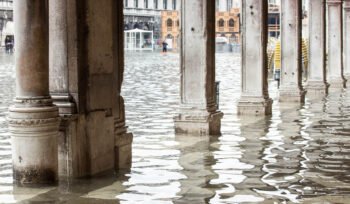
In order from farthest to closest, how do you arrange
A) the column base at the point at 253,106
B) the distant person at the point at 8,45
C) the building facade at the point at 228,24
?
the building facade at the point at 228,24 < the distant person at the point at 8,45 < the column base at the point at 253,106

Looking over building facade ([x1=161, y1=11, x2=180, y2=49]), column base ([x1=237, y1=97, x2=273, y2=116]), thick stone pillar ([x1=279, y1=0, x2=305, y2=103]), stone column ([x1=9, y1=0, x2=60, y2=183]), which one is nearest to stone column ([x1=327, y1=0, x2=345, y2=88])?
thick stone pillar ([x1=279, y1=0, x2=305, y2=103])

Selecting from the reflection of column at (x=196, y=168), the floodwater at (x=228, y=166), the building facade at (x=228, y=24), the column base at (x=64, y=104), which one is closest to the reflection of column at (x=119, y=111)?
the floodwater at (x=228, y=166)

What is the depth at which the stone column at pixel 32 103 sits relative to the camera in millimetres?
6543

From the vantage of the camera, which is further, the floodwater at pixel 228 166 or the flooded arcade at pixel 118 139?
the flooded arcade at pixel 118 139

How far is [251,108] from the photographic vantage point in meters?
13.0

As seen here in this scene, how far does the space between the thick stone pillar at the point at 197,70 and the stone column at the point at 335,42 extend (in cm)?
1118

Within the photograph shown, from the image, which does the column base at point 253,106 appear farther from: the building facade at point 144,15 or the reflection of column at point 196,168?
the building facade at point 144,15

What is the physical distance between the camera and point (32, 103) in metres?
6.56

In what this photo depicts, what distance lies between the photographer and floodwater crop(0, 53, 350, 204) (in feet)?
20.4

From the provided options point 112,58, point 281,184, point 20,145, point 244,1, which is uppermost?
point 244,1

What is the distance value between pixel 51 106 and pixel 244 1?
23.0ft

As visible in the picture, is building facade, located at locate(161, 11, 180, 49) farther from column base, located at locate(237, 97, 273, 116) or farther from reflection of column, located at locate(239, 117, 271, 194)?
reflection of column, located at locate(239, 117, 271, 194)

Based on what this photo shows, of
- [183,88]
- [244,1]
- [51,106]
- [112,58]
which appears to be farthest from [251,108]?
[51,106]

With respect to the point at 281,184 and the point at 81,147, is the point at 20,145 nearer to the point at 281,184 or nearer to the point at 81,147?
the point at 81,147
